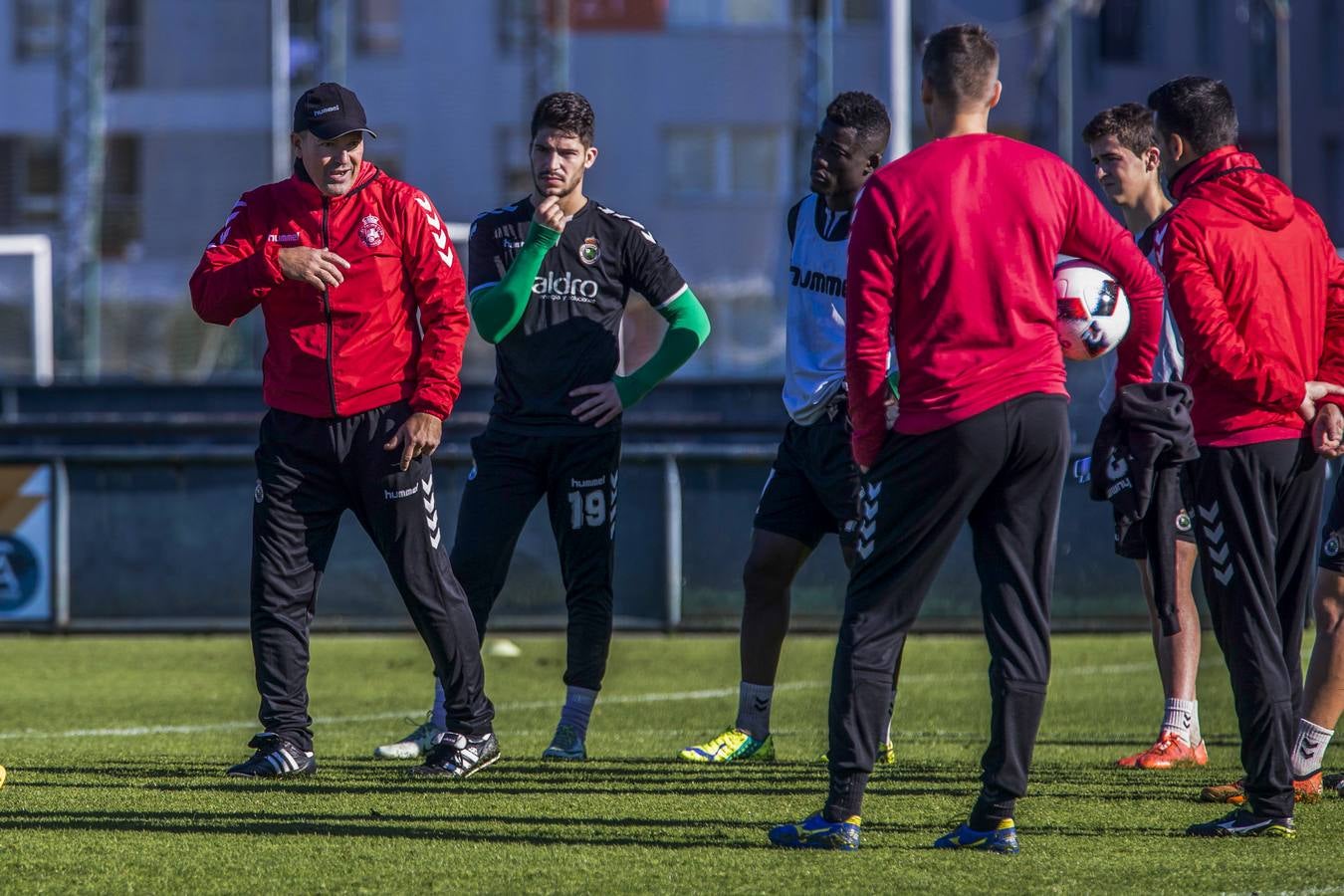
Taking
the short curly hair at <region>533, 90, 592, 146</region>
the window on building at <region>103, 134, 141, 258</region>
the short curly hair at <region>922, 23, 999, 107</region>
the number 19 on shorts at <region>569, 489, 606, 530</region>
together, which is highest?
the window on building at <region>103, 134, 141, 258</region>

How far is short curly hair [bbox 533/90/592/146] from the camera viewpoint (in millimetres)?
6715

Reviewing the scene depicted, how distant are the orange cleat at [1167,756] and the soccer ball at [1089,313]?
7.05 ft

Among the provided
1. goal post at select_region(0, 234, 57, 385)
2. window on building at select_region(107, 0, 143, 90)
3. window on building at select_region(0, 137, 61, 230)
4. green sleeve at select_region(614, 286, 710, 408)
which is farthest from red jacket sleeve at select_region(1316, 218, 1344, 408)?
window on building at select_region(107, 0, 143, 90)

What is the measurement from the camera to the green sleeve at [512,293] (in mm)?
6562

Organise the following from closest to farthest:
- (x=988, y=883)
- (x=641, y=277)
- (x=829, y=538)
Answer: (x=988, y=883) < (x=641, y=277) < (x=829, y=538)

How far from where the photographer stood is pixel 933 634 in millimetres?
12078

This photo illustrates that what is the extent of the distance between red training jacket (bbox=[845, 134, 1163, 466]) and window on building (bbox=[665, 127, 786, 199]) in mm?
33793

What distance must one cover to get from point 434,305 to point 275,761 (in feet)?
5.47

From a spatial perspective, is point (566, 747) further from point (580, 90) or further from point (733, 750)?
point (580, 90)

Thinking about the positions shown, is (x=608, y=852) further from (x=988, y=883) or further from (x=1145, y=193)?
(x=1145, y=193)

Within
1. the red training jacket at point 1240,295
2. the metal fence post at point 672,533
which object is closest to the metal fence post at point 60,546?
the metal fence post at point 672,533

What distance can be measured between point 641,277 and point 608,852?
105 inches

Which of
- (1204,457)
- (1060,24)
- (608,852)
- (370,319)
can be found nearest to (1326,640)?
(1204,457)

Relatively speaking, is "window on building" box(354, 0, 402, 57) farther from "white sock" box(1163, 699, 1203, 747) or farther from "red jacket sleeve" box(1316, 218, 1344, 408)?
"red jacket sleeve" box(1316, 218, 1344, 408)
